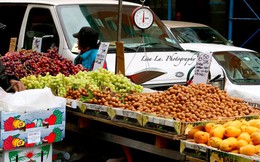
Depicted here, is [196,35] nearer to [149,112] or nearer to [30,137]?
[149,112]

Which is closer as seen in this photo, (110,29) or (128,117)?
(128,117)

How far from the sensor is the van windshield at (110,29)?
8234mm

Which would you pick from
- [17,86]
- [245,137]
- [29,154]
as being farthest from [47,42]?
[245,137]

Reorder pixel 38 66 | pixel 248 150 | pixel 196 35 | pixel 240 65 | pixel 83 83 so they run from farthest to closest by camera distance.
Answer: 1. pixel 196 35
2. pixel 240 65
3. pixel 38 66
4. pixel 83 83
5. pixel 248 150

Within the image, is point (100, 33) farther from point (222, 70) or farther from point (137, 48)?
point (222, 70)

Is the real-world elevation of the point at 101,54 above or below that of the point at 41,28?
below

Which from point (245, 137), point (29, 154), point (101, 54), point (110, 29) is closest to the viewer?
point (245, 137)

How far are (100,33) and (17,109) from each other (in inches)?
144

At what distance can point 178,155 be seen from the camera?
4562mm

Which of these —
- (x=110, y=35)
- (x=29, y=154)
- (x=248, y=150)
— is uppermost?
(x=110, y=35)

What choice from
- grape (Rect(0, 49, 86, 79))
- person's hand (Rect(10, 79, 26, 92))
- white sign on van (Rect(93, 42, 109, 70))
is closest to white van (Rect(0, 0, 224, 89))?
white sign on van (Rect(93, 42, 109, 70))

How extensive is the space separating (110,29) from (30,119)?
3807 mm

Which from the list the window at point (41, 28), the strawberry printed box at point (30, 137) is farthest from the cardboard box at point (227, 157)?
the window at point (41, 28)

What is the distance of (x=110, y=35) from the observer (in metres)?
8.39
